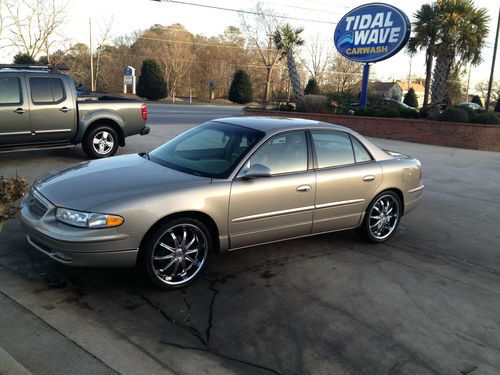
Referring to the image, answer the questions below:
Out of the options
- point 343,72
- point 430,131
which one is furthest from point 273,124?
point 343,72

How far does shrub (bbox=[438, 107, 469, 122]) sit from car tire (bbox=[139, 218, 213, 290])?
51.6ft

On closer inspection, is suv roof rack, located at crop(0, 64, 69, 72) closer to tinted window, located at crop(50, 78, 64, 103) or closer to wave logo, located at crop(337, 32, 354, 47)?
tinted window, located at crop(50, 78, 64, 103)

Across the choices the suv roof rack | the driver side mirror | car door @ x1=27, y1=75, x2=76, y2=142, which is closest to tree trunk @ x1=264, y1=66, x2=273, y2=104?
the suv roof rack

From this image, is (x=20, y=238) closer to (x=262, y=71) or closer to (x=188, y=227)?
(x=188, y=227)

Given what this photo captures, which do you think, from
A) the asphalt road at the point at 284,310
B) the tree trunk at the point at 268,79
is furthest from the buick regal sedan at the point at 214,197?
the tree trunk at the point at 268,79

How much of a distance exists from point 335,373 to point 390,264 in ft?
7.41

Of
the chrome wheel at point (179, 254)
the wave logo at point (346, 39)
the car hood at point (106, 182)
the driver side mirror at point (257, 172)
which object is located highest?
the wave logo at point (346, 39)

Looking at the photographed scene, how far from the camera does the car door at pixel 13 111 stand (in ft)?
27.3

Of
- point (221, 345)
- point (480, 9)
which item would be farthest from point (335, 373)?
point (480, 9)

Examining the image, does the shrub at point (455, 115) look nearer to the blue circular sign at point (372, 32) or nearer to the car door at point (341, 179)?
the blue circular sign at point (372, 32)

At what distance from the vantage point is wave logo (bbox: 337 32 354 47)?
66.3 ft

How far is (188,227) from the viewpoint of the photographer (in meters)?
4.09

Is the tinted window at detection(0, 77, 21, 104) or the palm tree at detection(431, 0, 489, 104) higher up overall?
the palm tree at detection(431, 0, 489, 104)

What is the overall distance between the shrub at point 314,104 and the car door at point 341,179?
16540 millimetres
